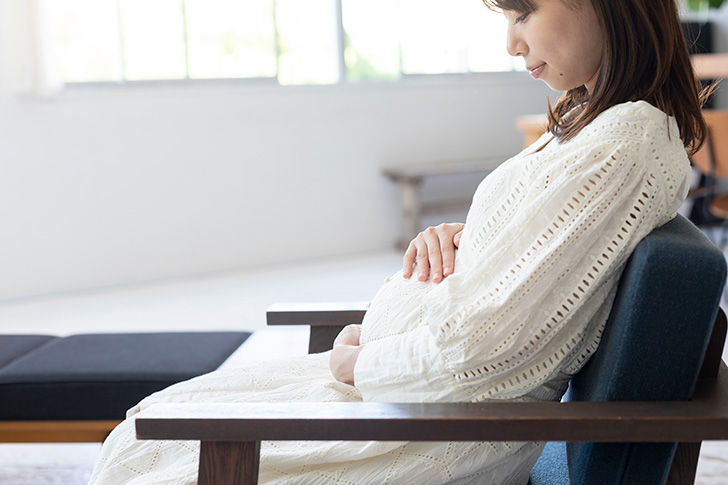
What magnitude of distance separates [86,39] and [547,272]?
4304 mm

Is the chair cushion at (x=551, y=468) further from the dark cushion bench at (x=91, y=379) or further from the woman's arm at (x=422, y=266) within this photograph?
the dark cushion bench at (x=91, y=379)

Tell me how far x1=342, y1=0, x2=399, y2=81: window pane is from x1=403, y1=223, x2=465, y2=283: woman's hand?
166 inches

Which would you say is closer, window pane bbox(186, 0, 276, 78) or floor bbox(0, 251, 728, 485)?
floor bbox(0, 251, 728, 485)

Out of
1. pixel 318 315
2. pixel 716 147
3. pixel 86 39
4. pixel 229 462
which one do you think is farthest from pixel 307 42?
pixel 229 462

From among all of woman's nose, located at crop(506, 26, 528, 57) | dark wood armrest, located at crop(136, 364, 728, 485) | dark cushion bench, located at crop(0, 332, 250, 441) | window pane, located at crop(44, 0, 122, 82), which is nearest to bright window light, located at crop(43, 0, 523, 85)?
window pane, located at crop(44, 0, 122, 82)

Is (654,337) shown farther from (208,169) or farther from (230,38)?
(230,38)

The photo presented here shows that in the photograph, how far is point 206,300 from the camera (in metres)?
4.47

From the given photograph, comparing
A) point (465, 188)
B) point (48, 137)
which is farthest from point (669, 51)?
point (465, 188)

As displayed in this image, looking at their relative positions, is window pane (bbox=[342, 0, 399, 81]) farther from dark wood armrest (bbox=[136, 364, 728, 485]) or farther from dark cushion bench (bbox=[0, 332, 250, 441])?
dark wood armrest (bbox=[136, 364, 728, 485])

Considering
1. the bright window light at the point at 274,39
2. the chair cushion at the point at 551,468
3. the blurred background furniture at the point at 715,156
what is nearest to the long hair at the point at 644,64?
the chair cushion at the point at 551,468

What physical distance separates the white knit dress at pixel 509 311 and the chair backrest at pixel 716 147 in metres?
3.09

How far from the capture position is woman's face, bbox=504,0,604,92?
113cm

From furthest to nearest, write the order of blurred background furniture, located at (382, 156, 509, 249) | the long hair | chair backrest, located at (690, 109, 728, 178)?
blurred background furniture, located at (382, 156, 509, 249)
chair backrest, located at (690, 109, 728, 178)
the long hair

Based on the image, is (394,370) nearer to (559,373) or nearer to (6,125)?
(559,373)
